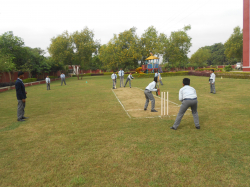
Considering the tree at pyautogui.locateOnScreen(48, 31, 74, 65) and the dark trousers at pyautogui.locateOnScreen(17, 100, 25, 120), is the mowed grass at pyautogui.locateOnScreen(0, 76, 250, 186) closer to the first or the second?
the dark trousers at pyautogui.locateOnScreen(17, 100, 25, 120)

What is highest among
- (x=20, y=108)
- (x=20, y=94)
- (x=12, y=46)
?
(x=12, y=46)

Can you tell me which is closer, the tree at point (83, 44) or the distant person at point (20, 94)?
the distant person at point (20, 94)

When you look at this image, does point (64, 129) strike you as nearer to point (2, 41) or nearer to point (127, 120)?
point (127, 120)

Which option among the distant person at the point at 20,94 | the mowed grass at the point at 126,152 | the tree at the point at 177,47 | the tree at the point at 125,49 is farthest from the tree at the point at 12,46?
the tree at the point at 177,47

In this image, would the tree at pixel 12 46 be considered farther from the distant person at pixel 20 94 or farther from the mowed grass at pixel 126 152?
the mowed grass at pixel 126 152

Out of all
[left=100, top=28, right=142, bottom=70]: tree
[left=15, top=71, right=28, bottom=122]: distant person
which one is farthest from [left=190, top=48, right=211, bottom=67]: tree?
[left=15, top=71, right=28, bottom=122]: distant person

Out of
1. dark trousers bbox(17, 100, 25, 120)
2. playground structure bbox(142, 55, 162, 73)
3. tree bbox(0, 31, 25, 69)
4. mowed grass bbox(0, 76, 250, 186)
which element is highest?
tree bbox(0, 31, 25, 69)

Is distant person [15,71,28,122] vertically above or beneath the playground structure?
beneath

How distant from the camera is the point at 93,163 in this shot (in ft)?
13.9

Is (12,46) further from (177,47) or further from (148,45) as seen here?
(177,47)

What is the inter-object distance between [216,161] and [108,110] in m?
6.21

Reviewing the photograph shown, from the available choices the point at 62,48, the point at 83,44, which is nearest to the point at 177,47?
the point at 83,44

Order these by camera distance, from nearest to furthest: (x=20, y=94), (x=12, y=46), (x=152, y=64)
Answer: (x=20, y=94) → (x=12, y=46) → (x=152, y=64)

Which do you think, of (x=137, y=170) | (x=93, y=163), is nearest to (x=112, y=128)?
(x=93, y=163)
